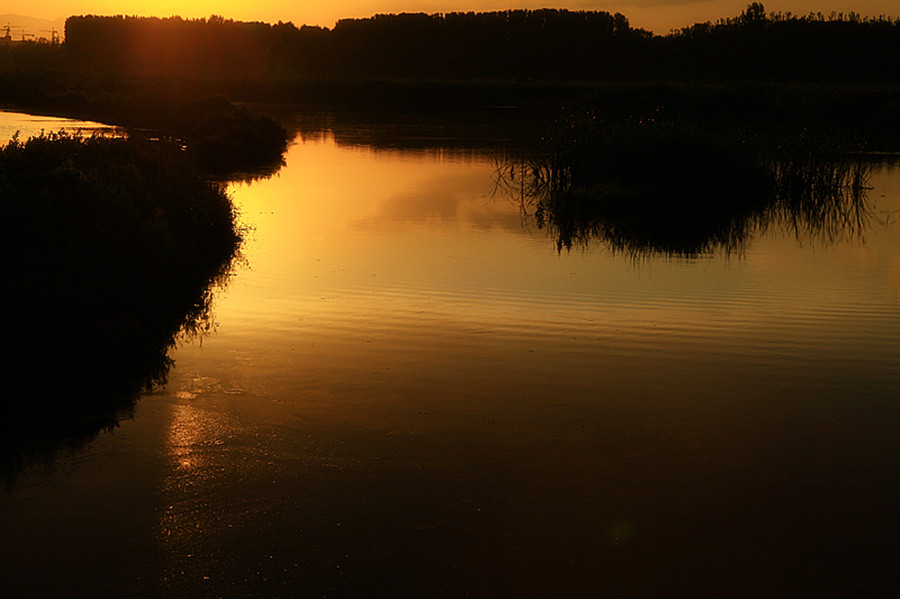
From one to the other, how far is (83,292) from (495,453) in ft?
19.2

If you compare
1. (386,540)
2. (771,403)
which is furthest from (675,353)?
(386,540)

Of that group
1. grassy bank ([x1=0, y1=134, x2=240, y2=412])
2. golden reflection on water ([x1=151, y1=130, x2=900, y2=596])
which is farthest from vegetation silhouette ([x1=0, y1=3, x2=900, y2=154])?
grassy bank ([x1=0, y1=134, x2=240, y2=412])

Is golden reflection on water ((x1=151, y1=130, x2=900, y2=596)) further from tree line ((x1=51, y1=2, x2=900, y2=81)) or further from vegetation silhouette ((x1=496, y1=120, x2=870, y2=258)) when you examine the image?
tree line ((x1=51, y1=2, x2=900, y2=81))

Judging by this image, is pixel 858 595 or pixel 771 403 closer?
pixel 858 595

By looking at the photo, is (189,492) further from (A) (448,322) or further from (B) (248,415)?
(A) (448,322)

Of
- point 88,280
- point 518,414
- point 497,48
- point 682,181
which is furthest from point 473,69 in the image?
point 518,414

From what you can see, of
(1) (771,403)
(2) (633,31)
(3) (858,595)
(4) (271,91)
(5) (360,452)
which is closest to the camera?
(3) (858,595)

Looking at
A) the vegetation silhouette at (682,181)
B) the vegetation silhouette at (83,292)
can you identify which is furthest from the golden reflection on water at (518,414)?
the vegetation silhouette at (682,181)

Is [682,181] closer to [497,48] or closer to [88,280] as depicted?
[88,280]

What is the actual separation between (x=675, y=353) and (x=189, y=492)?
6.03 meters

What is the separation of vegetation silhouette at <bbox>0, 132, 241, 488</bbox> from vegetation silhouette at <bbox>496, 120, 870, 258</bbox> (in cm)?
1135

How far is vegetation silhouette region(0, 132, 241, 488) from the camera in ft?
30.0

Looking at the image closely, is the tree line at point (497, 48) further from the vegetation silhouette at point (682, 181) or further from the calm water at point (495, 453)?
the calm water at point (495, 453)

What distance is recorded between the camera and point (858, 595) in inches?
235
